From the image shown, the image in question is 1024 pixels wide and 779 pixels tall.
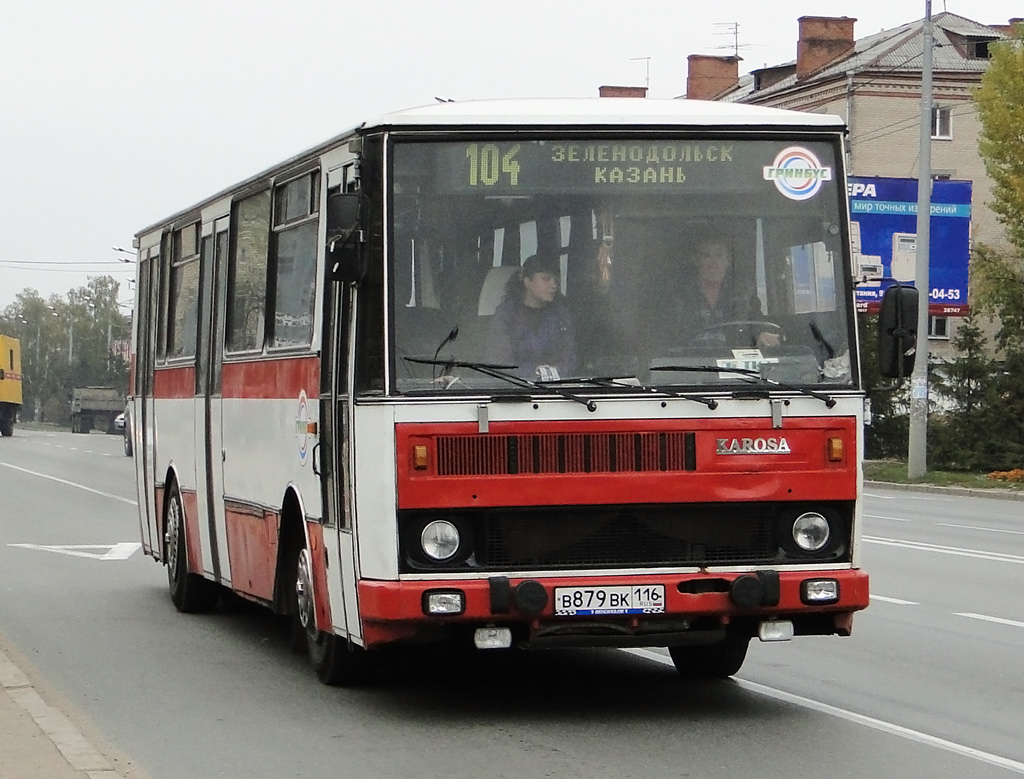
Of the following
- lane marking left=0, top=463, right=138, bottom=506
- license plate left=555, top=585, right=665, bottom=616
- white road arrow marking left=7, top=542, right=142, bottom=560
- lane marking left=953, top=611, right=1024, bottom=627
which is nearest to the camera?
license plate left=555, top=585, right=665, bottom=616

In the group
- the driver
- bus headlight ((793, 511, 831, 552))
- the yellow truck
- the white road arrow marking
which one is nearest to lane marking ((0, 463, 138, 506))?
the white road arrow marking

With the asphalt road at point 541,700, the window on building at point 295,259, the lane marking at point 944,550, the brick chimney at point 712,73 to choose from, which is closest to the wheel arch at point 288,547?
the asphalt road at point 541,700

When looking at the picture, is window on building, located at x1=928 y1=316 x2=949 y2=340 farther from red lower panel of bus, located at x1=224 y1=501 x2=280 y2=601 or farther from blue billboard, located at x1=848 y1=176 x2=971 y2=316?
red lower panel of bus, located at x1=224 y1=501 x2=280 y2=601

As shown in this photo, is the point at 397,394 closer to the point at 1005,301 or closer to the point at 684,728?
the point at 684,728

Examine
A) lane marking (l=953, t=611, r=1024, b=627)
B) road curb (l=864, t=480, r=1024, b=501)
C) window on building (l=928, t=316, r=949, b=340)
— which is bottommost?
road curb (l=864, t=480, r=1024, b=501)

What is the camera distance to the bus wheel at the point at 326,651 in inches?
397

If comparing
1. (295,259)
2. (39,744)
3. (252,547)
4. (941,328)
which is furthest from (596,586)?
(941,328)

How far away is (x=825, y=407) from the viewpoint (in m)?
9.06

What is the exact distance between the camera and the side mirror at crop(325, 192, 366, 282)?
29.1ft

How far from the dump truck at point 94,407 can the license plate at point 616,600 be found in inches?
3345

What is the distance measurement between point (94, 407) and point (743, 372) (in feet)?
288

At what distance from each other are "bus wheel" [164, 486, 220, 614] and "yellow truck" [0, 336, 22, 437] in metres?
62.0

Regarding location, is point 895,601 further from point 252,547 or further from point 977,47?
point 977,47

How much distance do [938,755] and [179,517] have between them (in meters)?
7.30
